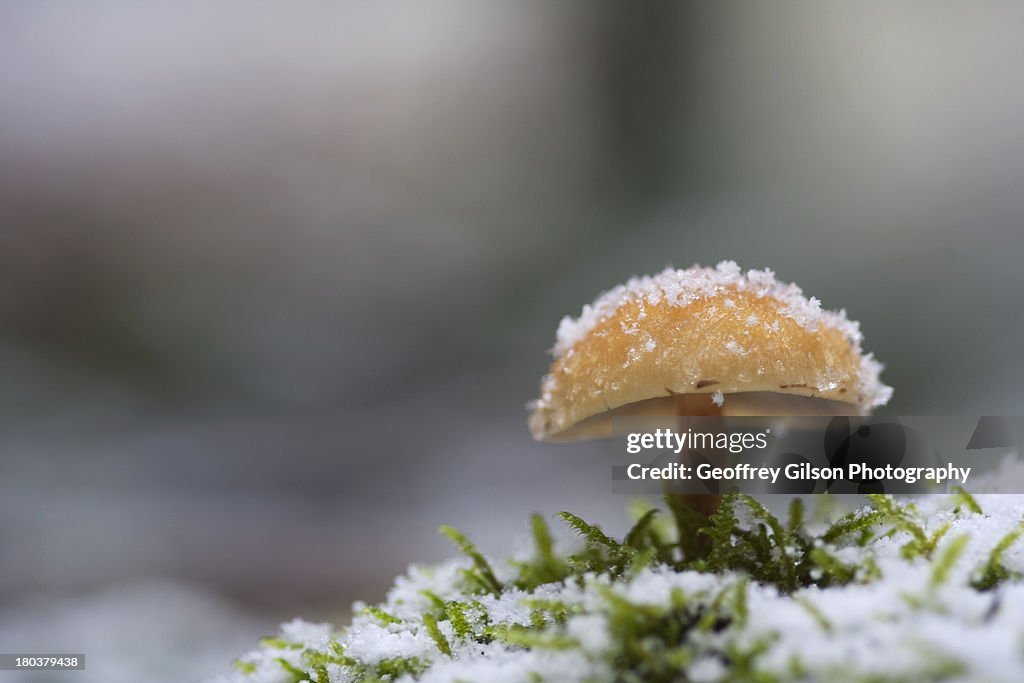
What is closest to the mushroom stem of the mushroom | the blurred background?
the mushroom

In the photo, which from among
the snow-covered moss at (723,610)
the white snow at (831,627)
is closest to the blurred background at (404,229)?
the snow-covered moss at (723,610)

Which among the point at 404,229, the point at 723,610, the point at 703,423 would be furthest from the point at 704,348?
the point at 404,229

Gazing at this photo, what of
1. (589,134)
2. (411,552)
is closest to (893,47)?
(589,134)

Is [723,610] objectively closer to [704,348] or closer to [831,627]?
[831,627]

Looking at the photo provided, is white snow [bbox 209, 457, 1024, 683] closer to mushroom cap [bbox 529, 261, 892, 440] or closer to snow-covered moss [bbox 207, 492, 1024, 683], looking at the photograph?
snow-covered moss [bbox 207, 492, 1024, 683]

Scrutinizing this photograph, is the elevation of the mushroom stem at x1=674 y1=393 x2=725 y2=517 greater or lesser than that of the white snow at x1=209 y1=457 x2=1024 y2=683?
greater

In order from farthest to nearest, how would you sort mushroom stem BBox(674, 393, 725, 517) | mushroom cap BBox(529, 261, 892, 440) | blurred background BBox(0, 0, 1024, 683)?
1. blurred background BBox(0, 0, 1024, 683)
2. mushroom stem BBox(674, 393, 725, 517)
3. mushroom cap BBox(529, 261, 892, 440)
